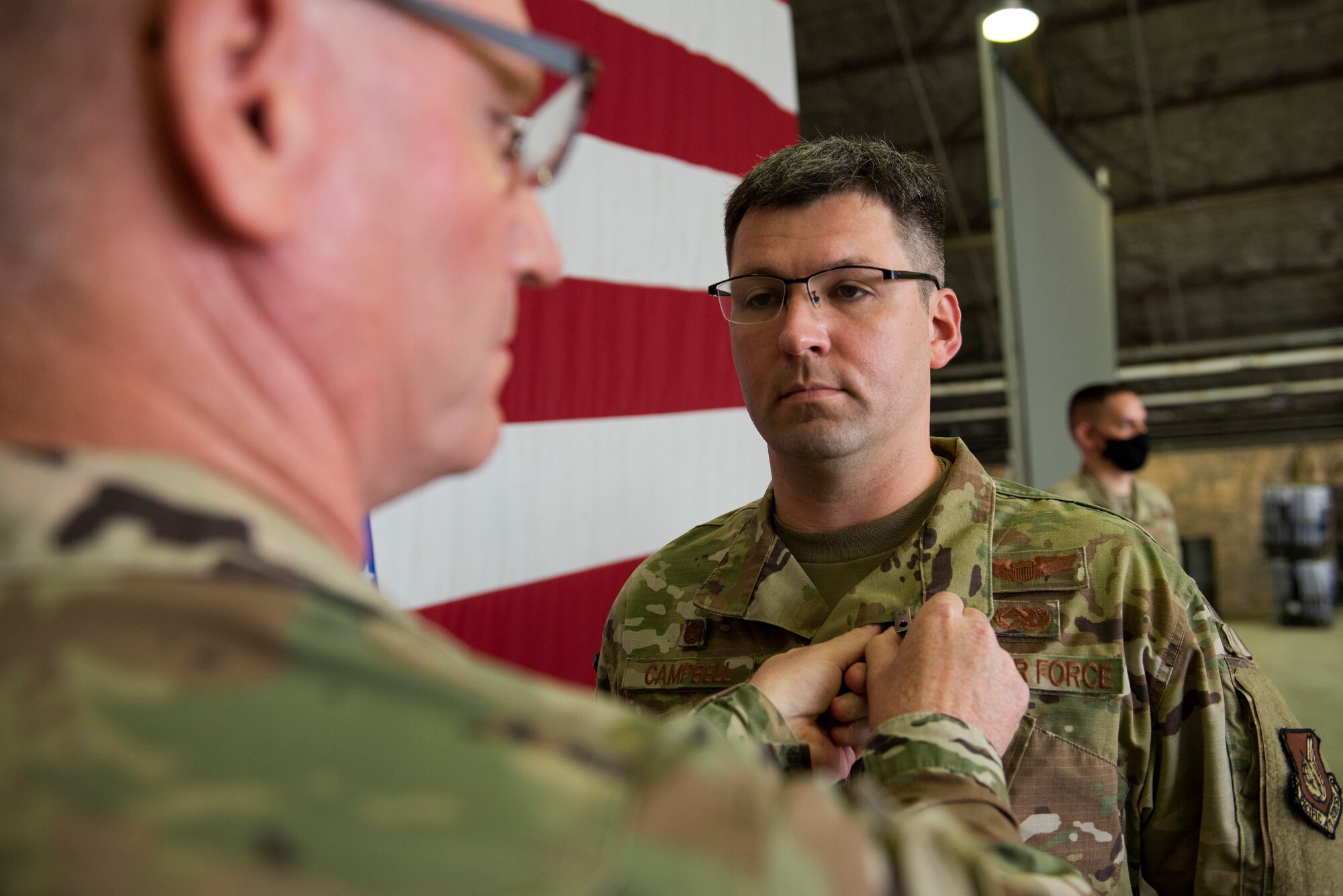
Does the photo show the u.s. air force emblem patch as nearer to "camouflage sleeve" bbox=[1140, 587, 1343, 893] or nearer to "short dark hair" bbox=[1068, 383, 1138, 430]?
"camouflage sleeve" bbox=[1140, 587, 1343, 893]

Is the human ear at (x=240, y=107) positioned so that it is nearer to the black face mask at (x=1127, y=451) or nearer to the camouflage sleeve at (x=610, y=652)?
the camouflage sleeve at (x=610, y=652)

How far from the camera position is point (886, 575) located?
4.55ft

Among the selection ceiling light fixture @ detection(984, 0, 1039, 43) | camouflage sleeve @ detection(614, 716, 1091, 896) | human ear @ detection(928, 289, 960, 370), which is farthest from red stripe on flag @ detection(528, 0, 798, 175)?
camouflage sleeve @ detection(614, 716, 1091, 896)

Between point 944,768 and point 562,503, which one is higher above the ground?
point 562,503

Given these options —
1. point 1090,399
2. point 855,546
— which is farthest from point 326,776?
point 1090,399

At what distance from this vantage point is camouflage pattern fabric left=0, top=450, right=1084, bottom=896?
1.14 ft

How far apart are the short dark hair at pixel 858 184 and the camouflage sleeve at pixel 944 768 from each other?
0.92m

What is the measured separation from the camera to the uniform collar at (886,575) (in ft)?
4.43

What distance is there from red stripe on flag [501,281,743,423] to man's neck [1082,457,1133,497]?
2578 mm

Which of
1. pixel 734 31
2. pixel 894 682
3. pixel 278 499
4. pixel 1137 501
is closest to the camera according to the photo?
pixel 278 499

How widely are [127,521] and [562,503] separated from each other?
1.54 metres

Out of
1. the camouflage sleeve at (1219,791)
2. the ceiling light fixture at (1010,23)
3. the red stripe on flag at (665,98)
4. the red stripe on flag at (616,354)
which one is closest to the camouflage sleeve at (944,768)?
the camouflage sleeve at (1219,791)

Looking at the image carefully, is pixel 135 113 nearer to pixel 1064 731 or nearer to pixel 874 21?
pixel 1064 731

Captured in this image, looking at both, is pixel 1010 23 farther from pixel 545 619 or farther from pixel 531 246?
pixel 531 246
